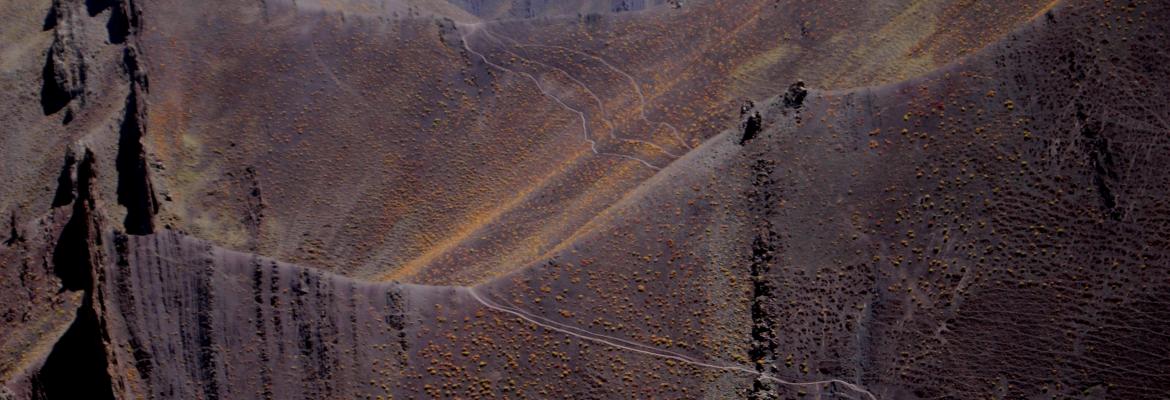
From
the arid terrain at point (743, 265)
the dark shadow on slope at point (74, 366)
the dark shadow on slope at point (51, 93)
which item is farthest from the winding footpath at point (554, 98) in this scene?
the dark shadow on slope at point (74, 366)

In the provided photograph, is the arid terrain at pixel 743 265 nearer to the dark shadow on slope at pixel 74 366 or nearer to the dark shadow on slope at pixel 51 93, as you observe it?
the dark shadow on slope at pixel 74 366

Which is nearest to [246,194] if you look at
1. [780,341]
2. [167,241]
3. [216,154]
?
[216,154]

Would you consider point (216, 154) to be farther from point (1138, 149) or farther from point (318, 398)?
point (1138, 149)

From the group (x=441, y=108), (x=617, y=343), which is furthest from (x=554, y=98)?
(x=617, y=343)

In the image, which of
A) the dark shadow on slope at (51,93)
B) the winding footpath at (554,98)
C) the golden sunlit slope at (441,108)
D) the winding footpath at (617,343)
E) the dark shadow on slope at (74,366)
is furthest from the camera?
the dark shadow on slope at (51,93)

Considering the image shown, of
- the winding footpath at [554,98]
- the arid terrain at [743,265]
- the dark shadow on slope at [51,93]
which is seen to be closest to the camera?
the arid terrain at [743,265]

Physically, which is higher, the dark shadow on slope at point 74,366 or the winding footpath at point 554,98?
the winding footpath at point 554,98

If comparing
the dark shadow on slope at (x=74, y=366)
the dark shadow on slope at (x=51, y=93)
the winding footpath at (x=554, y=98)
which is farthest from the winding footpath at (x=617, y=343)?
the dark shadow on slope at (x=51, y=93)

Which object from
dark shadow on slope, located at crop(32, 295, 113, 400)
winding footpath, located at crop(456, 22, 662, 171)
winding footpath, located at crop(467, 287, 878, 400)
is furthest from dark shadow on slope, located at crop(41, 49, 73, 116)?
winding footpath, located at crop(467, 287, 878, 400)

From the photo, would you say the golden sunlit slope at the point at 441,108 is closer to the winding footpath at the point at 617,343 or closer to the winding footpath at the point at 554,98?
the winding footpath at the point at 554,98

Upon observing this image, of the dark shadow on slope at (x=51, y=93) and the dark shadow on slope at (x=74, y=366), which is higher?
the dark shadow on slope at (x=51, y=93)

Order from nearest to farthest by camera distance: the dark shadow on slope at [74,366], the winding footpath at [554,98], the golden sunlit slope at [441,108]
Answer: the dark shadow on slope at [74,366] → the golden sunlit slope at [441,108] → the winding footpath at [554,98]

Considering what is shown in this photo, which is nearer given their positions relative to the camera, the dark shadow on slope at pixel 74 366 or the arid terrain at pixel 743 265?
the dark shadow on slope at pixel 74 366
